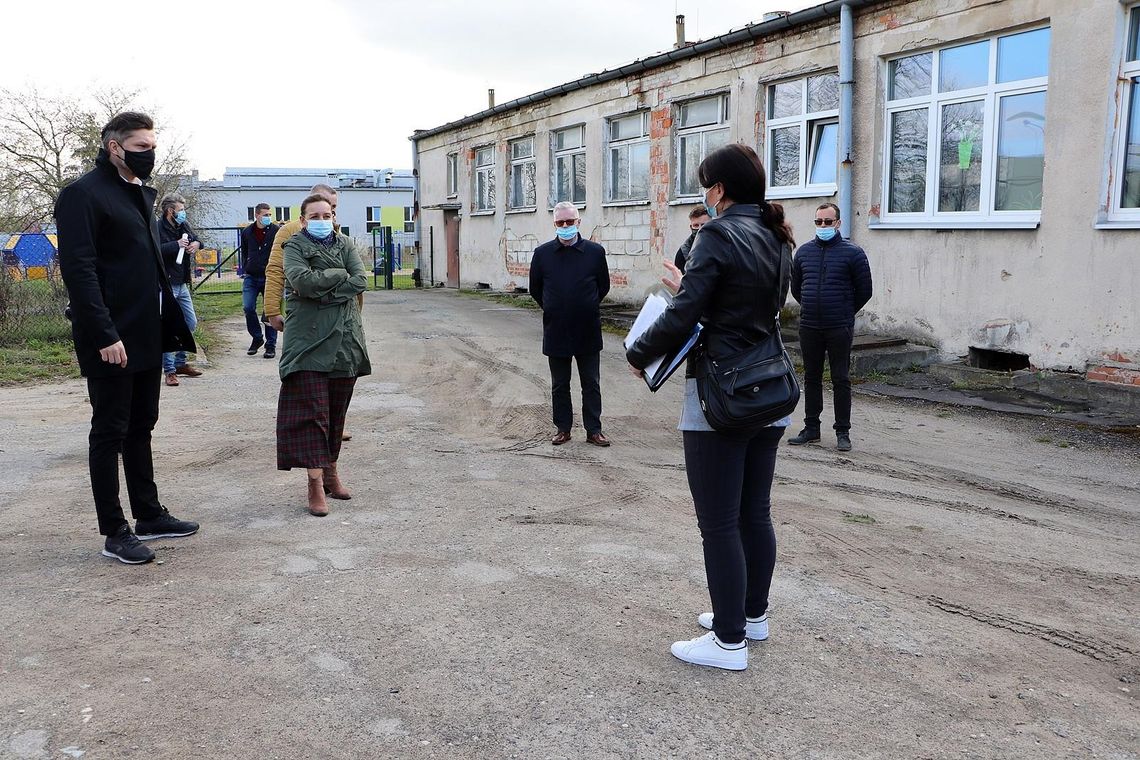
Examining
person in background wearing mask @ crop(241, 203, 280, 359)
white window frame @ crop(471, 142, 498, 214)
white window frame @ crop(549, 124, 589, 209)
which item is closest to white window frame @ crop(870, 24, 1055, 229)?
person in background wearing mask @ crop(241, 203, 280, 359)

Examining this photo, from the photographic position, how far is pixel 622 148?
19250 millimetres

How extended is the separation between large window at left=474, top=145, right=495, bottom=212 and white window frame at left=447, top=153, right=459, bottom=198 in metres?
1.75

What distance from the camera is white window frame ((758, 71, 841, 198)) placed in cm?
1378

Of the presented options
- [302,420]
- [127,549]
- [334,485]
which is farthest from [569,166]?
[127,549]

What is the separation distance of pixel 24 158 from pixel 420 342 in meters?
16.4

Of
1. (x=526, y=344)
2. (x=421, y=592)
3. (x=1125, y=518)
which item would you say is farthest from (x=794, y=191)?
(x=421, y=592)

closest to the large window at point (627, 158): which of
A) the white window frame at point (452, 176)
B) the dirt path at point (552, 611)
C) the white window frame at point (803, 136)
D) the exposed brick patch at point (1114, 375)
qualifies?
the white window frame at point (803, 136)

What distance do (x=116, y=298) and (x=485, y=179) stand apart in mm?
21729

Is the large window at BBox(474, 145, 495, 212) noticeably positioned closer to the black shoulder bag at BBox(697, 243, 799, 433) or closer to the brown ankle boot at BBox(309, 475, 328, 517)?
the brown ankle boot at BBox(309, 475, 328, 517)

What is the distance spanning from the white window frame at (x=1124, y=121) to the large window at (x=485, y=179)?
17.2 m

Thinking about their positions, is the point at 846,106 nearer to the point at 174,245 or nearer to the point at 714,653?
the point at 174,245

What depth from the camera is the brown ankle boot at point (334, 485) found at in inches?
239

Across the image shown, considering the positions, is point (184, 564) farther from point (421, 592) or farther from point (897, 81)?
point (897, 81)

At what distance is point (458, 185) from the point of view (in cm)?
2770
